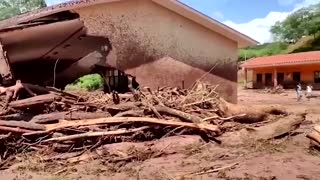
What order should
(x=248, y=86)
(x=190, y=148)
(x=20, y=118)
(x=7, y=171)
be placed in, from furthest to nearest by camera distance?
(x=248, y=86) < (x=20, y=118) < (x=190, y=148) < (x=7, y=171)

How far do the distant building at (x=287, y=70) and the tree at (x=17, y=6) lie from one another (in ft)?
90.8

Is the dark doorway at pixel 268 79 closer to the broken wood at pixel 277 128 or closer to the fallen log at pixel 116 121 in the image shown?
the broken wood at pixel 277 128

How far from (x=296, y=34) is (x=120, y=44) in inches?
2218

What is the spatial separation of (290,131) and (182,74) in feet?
13.7

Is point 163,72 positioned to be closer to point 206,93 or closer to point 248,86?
point 206,93

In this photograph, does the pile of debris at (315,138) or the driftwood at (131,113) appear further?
the driftwood at (131,113)

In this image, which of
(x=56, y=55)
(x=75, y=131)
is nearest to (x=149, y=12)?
(x=56, y=55)

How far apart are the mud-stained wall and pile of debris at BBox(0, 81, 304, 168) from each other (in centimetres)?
143

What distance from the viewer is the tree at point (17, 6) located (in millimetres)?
52375

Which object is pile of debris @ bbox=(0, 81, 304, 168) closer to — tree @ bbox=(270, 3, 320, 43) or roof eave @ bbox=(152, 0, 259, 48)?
roof eave @ bbox=(152, 0, 259, 48)

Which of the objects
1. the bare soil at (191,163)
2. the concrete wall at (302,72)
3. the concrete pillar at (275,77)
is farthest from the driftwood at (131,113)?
the concrete pillar at (275,77)

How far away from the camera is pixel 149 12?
13.4m

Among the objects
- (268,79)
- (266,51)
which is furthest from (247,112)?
(266,51)

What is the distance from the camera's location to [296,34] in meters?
64.4
